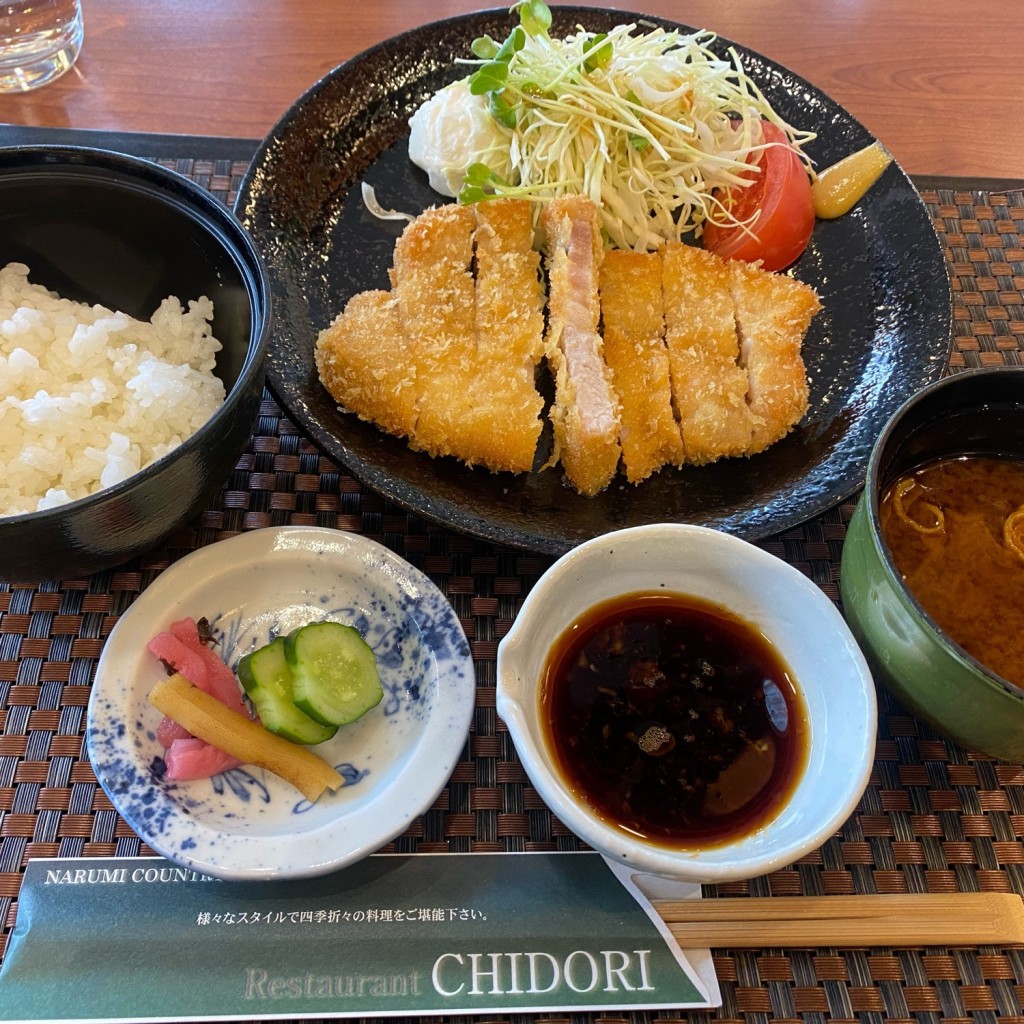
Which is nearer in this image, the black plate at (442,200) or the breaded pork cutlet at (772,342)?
the black plate at (442,200)

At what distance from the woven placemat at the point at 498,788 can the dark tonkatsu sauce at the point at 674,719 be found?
208mm

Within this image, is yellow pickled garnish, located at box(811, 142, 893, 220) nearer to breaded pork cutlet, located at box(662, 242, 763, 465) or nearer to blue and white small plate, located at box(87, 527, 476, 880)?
breaded pork cutlet, located at box(662, 242, 763, 465)

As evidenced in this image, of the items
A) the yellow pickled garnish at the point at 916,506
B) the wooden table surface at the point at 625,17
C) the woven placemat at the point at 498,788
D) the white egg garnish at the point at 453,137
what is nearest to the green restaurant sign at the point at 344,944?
the woven placemat at the point at 498,788

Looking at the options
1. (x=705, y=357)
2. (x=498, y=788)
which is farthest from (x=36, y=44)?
(x=498, y=788)

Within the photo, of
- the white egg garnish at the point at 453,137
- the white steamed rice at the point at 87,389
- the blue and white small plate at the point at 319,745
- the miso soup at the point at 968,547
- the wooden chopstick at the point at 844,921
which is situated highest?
the white egg garnish at the point at 453,137

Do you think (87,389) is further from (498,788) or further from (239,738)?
(498,788)

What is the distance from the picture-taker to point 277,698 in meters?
1.43

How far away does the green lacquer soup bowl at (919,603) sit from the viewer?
1243 mm

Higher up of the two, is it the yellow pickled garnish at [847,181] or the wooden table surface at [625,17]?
the wooden table surface at [625,17]

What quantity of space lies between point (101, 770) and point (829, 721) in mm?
1205

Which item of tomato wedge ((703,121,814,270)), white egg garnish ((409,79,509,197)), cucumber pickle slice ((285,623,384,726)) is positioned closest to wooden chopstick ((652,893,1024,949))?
cucumber pickle slice ((285,623,384,726))

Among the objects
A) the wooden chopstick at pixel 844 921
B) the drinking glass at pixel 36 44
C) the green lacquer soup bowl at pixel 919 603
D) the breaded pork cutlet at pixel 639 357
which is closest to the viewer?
the green lacquer soup bowl at pixel 919 603

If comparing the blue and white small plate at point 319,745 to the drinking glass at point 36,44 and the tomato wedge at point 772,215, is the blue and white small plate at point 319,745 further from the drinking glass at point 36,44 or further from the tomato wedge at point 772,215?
the drinking glass at point 36,44

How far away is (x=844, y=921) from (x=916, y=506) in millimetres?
750
